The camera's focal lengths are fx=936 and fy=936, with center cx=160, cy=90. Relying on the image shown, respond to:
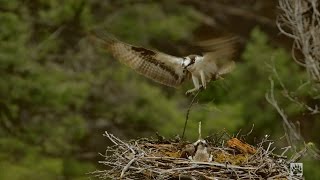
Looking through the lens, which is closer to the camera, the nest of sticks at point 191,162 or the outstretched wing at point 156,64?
the nest of sticks at point 191,162

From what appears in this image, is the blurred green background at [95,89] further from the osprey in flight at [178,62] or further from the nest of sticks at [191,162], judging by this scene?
the nest of sticks at [191,162]

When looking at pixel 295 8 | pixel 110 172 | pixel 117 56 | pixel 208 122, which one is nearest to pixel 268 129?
pixel 208 122

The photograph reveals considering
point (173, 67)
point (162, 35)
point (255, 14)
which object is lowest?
point (173, 67)

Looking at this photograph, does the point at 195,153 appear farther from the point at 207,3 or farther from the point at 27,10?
the point at 207,3

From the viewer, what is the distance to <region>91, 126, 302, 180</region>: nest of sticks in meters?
4.00

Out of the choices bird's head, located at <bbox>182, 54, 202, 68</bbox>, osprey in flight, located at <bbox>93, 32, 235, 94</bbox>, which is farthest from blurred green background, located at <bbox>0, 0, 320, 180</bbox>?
bird's head, located at <bbox>182, 54, 202, 68</bbox>

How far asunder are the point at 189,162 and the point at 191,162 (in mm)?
11

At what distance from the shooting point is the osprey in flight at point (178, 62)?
180 inches

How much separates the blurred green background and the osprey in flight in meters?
2.50

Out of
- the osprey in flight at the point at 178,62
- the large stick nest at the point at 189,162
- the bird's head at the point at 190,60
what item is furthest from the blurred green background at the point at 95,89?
the large stick nest at the point at 189,162

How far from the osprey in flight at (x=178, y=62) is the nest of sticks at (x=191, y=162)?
0.35 metres

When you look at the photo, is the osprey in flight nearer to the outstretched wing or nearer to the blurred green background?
the outstretched wing

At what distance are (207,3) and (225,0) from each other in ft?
0.75

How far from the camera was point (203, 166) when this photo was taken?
4.00 m
